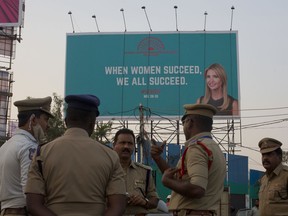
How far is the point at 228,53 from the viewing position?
2488cm

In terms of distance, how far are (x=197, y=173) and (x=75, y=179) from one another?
893 mm

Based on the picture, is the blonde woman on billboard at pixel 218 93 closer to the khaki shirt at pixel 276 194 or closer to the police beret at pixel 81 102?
the khaki shirt at pixel 276 194

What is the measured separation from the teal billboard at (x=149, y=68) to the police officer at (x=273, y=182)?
1916 cm

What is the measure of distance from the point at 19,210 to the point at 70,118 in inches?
34.0

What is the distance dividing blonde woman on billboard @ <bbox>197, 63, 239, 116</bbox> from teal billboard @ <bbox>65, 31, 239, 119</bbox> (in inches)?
1.8

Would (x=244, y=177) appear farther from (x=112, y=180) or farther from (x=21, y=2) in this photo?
(x=112, y=180)

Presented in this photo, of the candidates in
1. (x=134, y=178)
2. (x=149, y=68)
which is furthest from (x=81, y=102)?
(x=149, y=68)

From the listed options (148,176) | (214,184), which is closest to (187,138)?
(214,184)

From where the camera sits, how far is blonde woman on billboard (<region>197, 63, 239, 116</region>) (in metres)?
24.3

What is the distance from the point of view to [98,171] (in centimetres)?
256

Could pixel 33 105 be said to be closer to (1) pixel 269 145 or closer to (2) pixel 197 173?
(2) pixel 197 173

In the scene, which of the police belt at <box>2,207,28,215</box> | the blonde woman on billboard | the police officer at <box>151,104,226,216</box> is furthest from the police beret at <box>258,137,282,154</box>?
the blonde woman on billboard

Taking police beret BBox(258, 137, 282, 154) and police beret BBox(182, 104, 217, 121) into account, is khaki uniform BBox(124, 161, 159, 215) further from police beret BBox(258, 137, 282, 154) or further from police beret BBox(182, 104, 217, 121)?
police beret BBox(258, 137, 282, 154)

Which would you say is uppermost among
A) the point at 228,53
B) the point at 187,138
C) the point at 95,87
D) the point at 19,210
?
the point at 228,53
